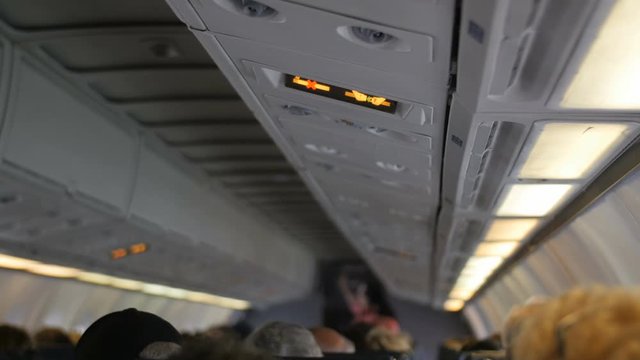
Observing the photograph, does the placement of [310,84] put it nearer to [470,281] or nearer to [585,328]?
[585,328]

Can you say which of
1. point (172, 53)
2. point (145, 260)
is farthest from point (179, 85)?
point (145, 260)

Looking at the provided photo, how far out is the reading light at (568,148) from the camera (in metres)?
3.98

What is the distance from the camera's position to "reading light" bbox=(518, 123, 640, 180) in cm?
398

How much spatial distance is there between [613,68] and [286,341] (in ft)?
7.14

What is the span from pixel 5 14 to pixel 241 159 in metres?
4.95

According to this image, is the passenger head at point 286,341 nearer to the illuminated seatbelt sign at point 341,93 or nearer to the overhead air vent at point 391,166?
the illuminated seatbelt sign at point 341,93

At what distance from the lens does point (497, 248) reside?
369 inches

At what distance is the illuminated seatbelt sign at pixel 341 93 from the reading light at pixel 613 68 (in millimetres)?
1089

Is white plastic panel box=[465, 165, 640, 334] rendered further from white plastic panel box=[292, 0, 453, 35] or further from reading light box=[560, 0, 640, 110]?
white plastic panel box=[292, 0, 453, 35]

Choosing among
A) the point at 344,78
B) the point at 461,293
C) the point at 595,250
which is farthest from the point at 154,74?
the point at 461,293

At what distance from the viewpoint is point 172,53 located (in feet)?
20.1

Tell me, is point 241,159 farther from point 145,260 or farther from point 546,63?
point 546,63

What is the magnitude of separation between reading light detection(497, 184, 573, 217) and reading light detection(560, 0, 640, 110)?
209 centimetres

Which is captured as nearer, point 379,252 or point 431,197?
point 431,197
